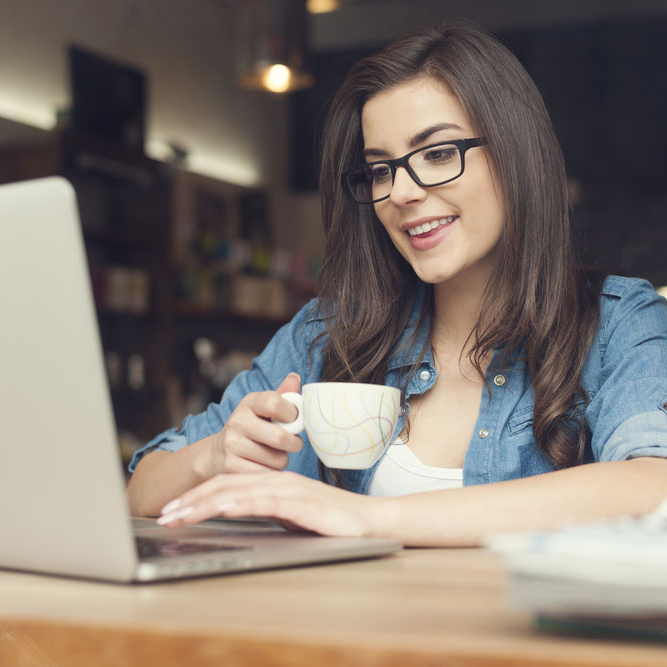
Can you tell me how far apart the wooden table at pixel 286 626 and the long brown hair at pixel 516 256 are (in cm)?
71

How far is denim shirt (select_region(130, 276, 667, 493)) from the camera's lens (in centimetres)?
116

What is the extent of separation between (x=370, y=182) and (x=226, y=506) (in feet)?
2.77

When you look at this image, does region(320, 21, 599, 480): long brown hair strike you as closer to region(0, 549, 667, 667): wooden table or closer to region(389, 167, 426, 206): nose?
region(389, 167, 426, 206): nose

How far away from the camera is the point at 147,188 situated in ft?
→ 16.6

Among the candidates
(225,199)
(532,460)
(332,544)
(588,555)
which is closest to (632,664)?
(588,555)

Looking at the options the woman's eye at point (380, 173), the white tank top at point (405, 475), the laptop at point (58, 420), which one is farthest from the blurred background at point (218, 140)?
the laptop at point (58, 420)

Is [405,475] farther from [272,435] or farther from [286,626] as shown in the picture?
[286,626]

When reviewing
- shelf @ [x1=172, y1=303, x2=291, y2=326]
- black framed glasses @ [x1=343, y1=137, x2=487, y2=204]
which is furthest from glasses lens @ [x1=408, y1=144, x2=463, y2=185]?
shelf @ [x1=172, y1=303, x2=291, y2=326]

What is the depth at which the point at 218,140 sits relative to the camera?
615 cm

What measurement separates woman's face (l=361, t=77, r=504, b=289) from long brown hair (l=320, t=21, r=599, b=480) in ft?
0.07

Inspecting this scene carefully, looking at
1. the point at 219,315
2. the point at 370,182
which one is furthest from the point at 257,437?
the point at 219,315

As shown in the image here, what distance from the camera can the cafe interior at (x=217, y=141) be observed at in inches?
177

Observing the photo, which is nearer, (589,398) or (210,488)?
(210,488)

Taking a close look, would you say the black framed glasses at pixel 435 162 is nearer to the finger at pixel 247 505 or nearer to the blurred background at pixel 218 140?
the finger at pixel 247 505
